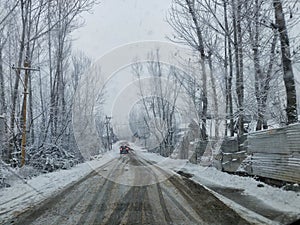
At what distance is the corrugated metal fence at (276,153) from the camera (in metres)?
7.88

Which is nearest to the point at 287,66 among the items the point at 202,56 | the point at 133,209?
the point at 133,209

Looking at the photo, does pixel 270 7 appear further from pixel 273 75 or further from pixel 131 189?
pixel 131 189

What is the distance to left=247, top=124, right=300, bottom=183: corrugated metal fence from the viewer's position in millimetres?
7883

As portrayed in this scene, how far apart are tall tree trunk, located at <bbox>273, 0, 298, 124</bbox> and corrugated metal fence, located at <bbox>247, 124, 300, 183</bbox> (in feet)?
3.44

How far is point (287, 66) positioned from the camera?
10.2 m

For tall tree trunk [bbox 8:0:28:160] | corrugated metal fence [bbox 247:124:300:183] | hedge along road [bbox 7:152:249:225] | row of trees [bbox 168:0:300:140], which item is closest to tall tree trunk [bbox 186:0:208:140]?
row of trees [bbox 168:0:300:140]

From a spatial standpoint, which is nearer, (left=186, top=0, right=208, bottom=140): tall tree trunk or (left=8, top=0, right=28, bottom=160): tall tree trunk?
(left=8, top=0, right=28, bottom=160): tall tree trunk

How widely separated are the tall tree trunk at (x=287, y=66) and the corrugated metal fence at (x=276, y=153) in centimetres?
105

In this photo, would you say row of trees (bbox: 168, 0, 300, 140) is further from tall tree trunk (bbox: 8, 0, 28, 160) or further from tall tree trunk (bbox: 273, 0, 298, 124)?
tall tree trunk (bbox: 8, 0, 28, 160)

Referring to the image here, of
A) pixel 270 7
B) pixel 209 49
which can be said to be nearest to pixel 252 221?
pixel 270 7

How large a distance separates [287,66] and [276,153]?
3.09 metres

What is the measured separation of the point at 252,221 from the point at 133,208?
2.55 meters

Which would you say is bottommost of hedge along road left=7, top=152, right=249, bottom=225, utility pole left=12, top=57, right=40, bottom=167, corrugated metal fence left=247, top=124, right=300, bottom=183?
hedge along road left=7, top=152, right=249, bottom=225

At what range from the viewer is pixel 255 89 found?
14820 mm
